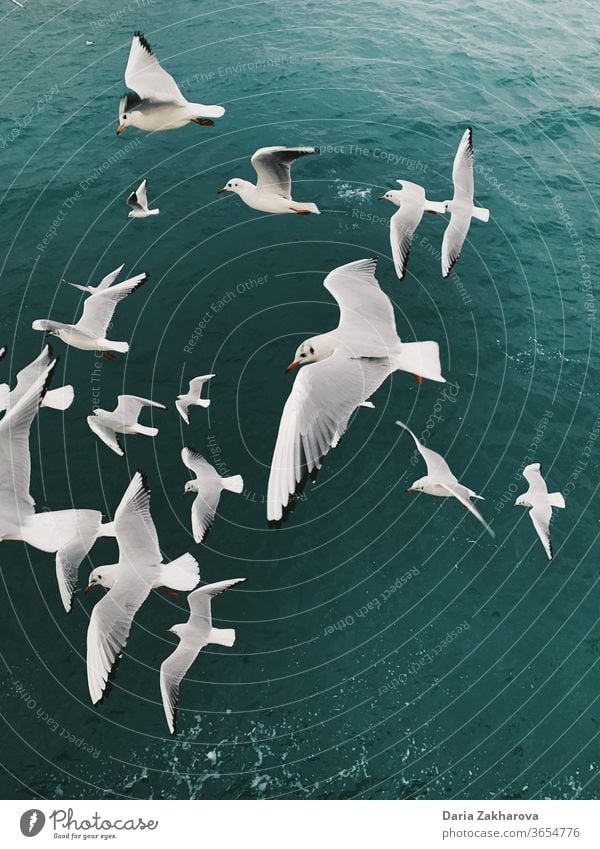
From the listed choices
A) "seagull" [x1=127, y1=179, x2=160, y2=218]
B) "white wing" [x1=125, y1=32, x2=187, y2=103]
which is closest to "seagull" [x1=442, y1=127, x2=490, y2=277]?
"white wing" [x1=125, y1=32, x2=187, y2=103]

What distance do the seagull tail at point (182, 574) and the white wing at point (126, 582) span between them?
0.86 ft

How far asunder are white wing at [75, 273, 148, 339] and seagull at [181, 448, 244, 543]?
13.5ft

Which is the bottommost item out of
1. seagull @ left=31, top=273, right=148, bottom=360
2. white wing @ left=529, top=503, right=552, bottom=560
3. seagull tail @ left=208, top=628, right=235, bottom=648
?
seagull tail @ left=208, top=628, right=235, bottom=648

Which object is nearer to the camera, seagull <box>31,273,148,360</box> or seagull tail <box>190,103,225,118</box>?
seagull tail <box>190,103,225,118</box>

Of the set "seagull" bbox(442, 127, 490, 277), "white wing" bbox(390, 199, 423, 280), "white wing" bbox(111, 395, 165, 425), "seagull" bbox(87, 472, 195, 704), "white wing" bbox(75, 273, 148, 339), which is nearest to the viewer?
"seagull" bbox(87, 472, 195, 704)

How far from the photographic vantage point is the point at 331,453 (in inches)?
968

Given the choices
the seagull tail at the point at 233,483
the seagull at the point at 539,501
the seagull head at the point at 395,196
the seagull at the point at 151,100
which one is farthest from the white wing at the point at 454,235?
the seagull tail at the point at 233,483

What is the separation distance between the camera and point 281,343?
27.5 meters

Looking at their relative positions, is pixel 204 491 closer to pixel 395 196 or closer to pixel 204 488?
pixel 204 488

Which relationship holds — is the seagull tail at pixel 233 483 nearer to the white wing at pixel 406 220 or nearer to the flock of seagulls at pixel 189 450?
the flock of seagulls at pixel 189 450

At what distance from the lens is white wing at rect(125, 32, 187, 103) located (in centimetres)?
1792

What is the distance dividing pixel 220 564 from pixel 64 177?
22.6 m

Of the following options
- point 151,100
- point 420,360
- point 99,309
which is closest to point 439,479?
point 420,360

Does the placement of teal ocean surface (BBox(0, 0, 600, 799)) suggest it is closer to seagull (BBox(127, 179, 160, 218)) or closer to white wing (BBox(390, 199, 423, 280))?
seagull (BBox(127, 179, 160, 218))
